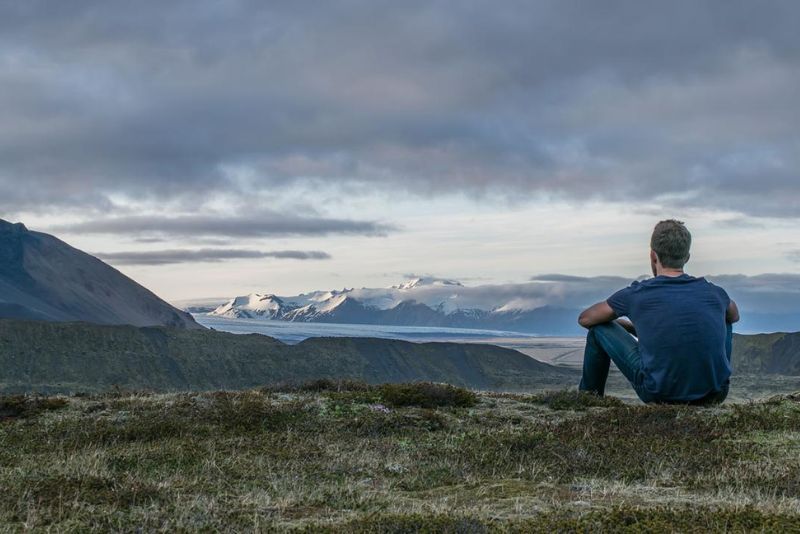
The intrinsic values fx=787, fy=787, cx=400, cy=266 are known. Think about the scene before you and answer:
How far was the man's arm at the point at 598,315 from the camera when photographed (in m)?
11.7

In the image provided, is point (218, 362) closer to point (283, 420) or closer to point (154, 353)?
point (154, 353)

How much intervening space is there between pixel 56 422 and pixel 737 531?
36.6ft

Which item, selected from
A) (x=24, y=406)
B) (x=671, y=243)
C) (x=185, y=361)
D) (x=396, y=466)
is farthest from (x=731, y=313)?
(x=185, y=361)

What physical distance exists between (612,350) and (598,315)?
65cm

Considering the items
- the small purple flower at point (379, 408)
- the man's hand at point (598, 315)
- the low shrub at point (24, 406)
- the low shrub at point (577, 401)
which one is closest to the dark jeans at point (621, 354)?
the man's hand at point (598, 315)

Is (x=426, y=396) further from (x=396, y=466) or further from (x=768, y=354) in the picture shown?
(x=768, y=354)

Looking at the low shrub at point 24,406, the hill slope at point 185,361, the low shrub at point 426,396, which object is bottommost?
the hill slope at point 185,361

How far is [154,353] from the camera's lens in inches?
4970

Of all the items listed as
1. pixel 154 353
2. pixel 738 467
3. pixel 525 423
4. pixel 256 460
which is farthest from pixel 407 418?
pixel 154 353

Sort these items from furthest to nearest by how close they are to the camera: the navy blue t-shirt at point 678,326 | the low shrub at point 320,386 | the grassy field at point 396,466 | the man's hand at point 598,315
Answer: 1. the low shrub at point 320,386
2. the man's hand at point 598,315
3. the navy blue t-shirt at point 678,326
4. the grassy field at point 396,466

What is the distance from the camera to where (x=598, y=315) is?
38.6ft

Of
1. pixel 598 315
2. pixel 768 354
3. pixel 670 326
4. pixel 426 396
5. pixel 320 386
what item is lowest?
pixel 768 354

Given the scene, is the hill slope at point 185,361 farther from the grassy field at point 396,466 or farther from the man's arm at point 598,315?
the man's arm at point 598,315

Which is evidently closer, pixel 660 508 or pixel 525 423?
pixel 660 508
